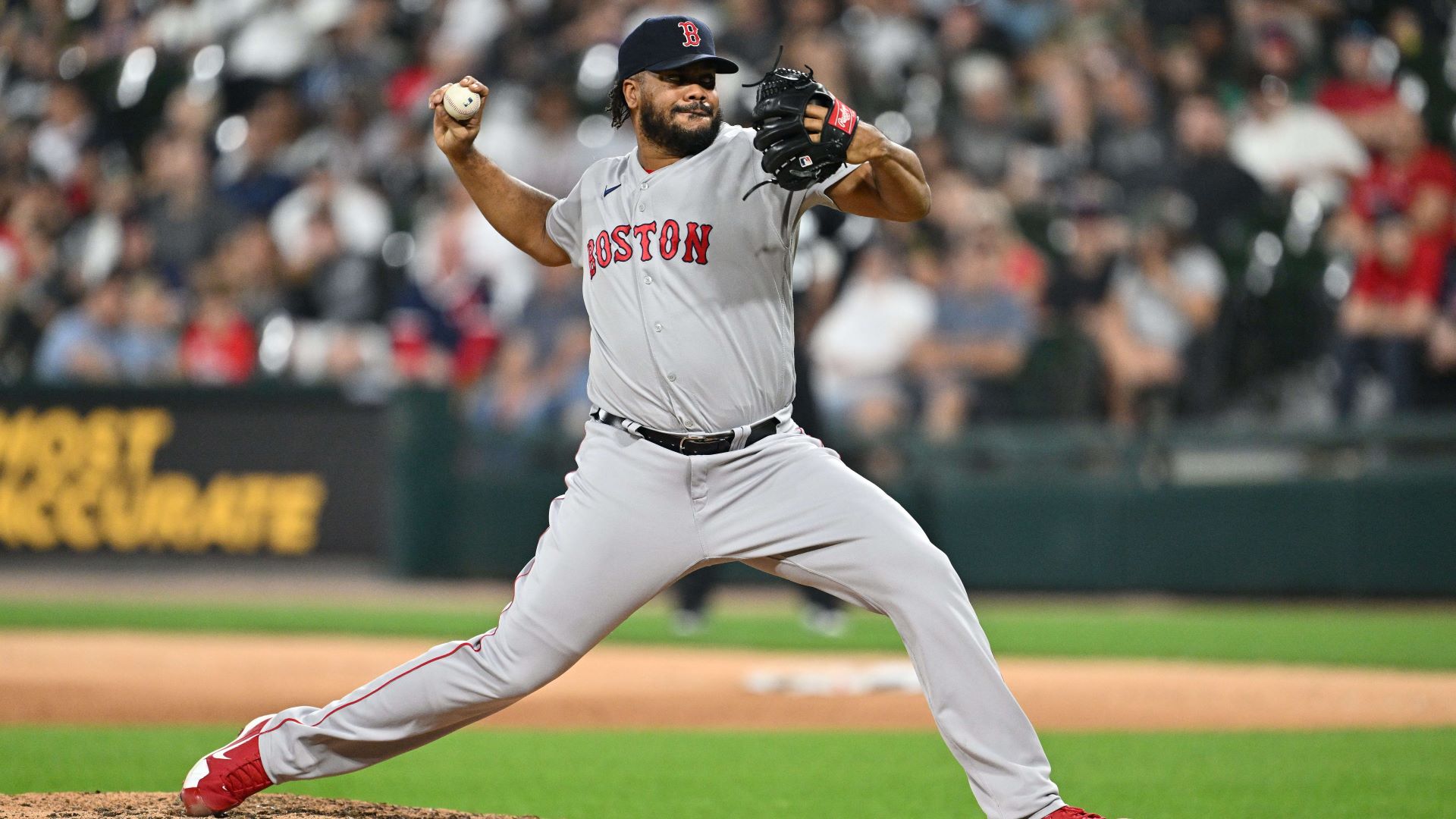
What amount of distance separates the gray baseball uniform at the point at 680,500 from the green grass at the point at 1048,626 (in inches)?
209

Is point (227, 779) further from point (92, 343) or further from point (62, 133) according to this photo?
point (62, 133)

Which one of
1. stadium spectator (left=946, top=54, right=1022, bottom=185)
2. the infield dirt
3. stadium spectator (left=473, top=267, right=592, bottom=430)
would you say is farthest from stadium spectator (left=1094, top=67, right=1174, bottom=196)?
the infield dirt

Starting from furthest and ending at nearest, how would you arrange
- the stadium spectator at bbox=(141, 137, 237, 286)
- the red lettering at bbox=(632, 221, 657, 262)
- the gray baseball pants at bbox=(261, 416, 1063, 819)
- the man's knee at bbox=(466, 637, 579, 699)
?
1. the stadium spectator at bbox=(141, 137, 237, 286)
2. the red lettering at bbox=(632, 221, 657, 262)
3. the man's knee at bbox=(466, 637, 579, 699)
4. the gray baseball pants at bbox=(261, 416, 1063, 819)

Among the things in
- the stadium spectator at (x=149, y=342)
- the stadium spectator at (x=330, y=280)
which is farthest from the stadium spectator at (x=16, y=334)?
the stadium spectator at (x=330, y=280)

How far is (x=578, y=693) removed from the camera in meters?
7.90

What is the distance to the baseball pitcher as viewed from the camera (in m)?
3.98

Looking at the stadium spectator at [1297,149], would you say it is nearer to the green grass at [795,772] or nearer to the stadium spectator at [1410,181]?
the stadium spectator at [1410,181]

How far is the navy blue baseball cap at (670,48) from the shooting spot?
417 centimetres

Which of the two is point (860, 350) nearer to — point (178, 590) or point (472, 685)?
point (178, 590)

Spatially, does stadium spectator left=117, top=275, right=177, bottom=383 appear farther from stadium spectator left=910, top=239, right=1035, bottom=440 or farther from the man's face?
the man's face

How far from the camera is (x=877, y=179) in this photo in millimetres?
3992

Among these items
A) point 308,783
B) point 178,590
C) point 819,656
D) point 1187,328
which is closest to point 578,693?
point 819,656

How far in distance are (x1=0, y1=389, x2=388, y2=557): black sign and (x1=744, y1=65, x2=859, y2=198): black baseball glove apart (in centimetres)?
936

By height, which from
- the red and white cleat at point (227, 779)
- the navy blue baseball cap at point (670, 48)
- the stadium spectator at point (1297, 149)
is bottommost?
the red and white cleat at point (227, 779)
